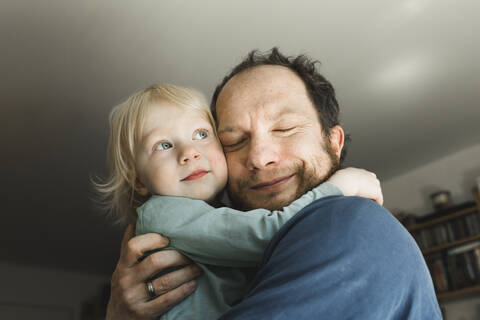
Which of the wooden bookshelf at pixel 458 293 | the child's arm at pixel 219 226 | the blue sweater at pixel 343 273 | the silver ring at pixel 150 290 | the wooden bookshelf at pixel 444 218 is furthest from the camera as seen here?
the wooden bookshelf at pixel 444 218

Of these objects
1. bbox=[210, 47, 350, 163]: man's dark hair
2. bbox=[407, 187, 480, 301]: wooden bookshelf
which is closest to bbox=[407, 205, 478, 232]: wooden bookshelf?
bbox=[407, 187, 480, 301]: wooden bookshelf

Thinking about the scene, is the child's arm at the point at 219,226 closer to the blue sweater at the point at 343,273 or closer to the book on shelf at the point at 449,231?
the blue sweater at the point at 343,273

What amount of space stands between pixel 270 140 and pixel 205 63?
1930 millimetres

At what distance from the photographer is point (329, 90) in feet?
5.26

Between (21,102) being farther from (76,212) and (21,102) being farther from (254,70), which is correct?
(254,70)

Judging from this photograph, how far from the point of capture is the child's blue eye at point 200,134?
1318 mm

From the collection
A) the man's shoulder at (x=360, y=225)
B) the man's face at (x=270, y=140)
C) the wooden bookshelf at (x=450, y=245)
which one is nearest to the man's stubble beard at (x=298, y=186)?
the man's face at (x=270, y=140)

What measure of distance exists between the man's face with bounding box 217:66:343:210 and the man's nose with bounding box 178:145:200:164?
11 cm

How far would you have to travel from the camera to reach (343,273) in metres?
0.68

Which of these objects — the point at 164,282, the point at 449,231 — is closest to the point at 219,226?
the point at 164,282

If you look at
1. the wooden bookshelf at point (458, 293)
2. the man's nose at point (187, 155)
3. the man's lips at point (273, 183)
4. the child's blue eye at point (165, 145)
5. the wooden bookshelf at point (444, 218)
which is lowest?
the wooden bookshelf at point (458, 293)

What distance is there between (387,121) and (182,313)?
3.34 meters

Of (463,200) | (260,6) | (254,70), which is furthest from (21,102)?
(463,200)

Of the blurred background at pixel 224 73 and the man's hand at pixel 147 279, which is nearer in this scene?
the man's hand at pixel 147 279
